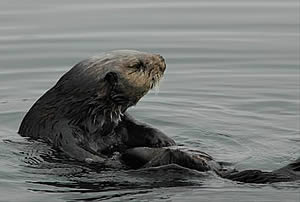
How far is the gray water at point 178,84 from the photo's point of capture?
6582 millimetres

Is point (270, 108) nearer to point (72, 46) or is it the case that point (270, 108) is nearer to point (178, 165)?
point (178, 165)

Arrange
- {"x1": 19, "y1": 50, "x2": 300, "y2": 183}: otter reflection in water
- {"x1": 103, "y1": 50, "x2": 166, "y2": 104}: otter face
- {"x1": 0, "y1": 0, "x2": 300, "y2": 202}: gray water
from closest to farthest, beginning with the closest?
{"x1": 0, "y1": 0, "x2": 300, "y2": 202}: gray water → {"x1": 19, "y1": 50, "x2": 300, "y2": 183}: otter reflection in water → {"x1": 103, "y1": 50, "x2": 166, "y2": 104}: otter face

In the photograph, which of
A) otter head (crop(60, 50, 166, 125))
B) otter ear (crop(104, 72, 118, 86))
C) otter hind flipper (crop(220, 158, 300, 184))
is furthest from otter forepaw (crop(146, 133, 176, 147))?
otter hind flipper (crop(220, 158, 300, 184))

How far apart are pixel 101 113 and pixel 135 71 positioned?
0.43 metres

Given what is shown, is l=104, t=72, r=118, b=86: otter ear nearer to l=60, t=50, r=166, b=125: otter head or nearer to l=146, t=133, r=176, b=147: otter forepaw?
l=60, t=50, r=166, b=125: otter head

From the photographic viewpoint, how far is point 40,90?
998 cm

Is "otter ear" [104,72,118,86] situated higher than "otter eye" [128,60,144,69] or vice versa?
"otter eye" [128,60,144,69]

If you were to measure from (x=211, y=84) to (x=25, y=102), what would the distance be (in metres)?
1.97

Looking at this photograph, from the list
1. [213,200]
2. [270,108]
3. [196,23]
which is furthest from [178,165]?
[196,23]

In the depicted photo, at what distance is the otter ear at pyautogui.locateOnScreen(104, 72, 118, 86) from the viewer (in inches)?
298

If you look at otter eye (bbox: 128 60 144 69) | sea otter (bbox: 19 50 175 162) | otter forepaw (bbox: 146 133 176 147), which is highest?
otter eye (bbox: 128 60 144 69)

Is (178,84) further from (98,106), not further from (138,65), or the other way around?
(98,106)

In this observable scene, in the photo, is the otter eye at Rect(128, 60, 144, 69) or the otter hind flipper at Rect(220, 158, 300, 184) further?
the otter eye at Rect(128, 60, 144, 69)

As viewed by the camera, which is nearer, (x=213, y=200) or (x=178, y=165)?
(x=213, y=200)
